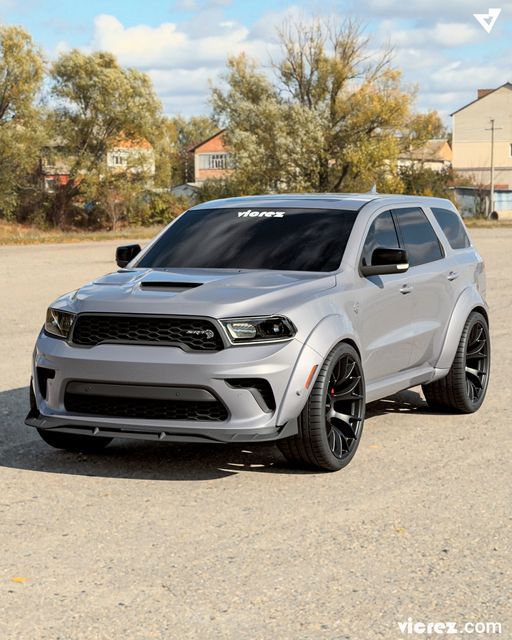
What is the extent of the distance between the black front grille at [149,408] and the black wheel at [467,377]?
2.72m

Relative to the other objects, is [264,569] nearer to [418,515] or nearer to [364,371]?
[418,515]

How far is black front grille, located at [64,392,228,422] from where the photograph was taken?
632 cm

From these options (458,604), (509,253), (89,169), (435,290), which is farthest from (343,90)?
(458,604)

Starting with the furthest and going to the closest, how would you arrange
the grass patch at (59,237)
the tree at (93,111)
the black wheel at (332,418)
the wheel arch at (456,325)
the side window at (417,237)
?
the tree at (93,111) < the grass patch at (59,237) < the wheel arch at (456,325) < the side window at (417,237) < the black wheel at (332,418)

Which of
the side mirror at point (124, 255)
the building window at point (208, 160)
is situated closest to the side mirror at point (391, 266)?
the side mirror at point (124, 255)

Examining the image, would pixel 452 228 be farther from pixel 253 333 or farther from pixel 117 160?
pixel 117 160

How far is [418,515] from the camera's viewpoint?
19.1 ft

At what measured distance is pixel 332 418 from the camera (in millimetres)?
6793

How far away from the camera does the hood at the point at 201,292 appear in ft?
20.9

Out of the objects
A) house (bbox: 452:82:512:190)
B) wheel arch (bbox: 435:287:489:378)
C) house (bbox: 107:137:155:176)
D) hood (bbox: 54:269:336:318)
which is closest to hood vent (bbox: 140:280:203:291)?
hood (bbox: 54:269:336:318)

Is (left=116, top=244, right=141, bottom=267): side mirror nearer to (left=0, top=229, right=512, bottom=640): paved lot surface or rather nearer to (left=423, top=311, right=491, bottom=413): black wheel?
(left=0, top=229, right=512, bottom=640): paved lot surface

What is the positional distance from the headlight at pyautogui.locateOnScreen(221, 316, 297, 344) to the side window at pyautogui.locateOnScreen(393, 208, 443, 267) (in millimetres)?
2066

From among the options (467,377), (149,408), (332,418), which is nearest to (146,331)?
(149,408)

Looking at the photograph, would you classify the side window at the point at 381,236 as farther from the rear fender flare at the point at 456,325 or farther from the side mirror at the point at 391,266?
the rear fender flare at the point at 456,325
